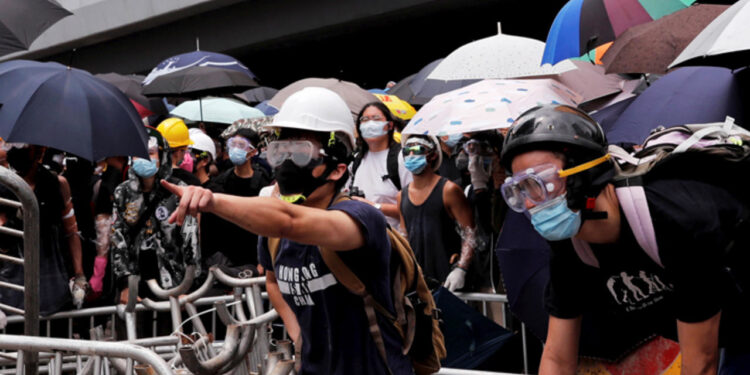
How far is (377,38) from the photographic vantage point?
94.2 feet

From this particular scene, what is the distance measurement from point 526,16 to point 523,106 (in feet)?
62.0

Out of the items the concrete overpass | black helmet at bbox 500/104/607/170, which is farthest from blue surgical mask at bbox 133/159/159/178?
the concrete overpass

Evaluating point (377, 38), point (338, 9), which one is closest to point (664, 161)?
point (338, 9)

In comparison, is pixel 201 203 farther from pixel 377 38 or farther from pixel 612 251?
pixel 377 38

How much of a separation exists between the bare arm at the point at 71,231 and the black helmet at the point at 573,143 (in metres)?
4.60

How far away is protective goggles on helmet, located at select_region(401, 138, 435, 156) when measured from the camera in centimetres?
748

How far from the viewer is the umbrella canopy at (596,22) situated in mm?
7156

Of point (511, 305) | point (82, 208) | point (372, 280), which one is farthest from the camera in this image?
point (82, 208)

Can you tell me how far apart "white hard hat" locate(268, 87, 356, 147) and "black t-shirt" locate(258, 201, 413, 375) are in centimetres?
37

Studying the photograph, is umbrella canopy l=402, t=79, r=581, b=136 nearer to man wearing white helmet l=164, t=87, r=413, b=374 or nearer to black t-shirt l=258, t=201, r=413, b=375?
man wearing white helmet l=164, t=87, r=413, b=374

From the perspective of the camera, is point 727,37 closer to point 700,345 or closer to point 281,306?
point 700,345

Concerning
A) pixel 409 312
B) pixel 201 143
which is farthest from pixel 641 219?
pixel 201 143

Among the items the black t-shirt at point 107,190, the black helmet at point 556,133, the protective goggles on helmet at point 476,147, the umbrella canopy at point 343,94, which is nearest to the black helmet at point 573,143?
the black helmet at point 556,133

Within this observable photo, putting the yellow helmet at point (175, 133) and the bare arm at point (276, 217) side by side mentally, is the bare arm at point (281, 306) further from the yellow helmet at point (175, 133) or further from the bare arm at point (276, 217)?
the yellow helmet at point (175, 133)
